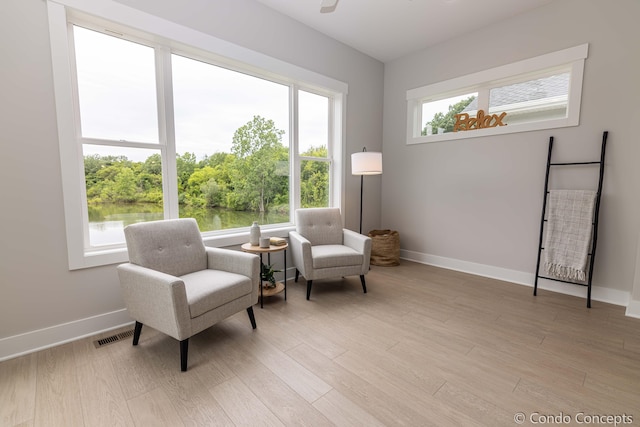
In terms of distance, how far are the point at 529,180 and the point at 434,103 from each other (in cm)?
164

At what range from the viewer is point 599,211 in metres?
2.71

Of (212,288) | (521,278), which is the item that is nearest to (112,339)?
(212,288)

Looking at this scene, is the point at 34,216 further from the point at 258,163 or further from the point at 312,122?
the point at 312,122

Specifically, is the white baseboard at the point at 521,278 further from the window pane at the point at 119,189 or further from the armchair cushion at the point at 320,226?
the window pane at the point at 119,189

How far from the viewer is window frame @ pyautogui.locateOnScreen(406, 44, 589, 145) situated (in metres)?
2.77

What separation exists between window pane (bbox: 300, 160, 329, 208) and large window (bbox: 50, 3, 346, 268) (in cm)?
3

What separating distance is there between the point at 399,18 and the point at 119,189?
338 centimetres

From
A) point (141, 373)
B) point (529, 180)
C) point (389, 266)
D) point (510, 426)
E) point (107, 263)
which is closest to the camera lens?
point (510, 426)

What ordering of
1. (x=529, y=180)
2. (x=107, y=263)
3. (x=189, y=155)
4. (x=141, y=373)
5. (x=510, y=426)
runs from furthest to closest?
1. (x=529, y=180)
2. (x=189, y=155)
3. (x=107, y=263)
4. (x=141, y=373)
5. (x=510, y=426)

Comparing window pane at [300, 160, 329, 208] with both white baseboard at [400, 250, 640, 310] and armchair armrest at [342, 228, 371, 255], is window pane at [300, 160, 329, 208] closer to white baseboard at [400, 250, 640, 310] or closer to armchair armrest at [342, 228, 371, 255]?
armchair armrest at [342, 228, 371, 255]

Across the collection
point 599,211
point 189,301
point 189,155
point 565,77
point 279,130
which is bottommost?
point 189,301

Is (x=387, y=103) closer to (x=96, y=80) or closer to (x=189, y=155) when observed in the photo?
(x=189, y=155)

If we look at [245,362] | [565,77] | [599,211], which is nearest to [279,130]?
[245,362]

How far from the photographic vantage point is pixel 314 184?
3789 millimetres
